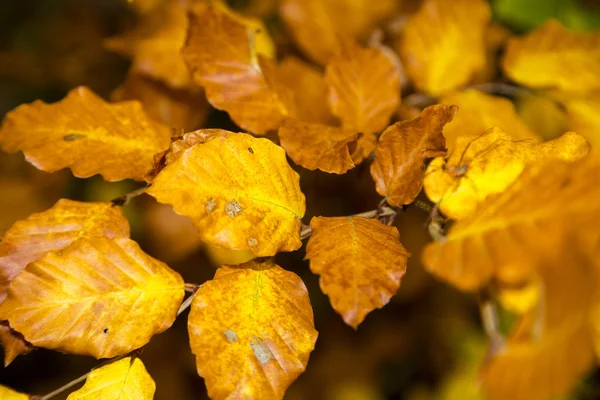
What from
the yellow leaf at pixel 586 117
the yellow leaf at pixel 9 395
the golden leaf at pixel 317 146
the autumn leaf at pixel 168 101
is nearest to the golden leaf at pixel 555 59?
the yellow leaf at pixel 586 117

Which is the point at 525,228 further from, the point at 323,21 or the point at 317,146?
the point at 323,21

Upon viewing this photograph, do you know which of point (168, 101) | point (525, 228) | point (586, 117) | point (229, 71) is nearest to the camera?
point (525, 228)

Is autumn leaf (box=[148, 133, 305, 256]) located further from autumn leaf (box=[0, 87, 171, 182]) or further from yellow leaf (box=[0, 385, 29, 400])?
yellow leaf (box=[0, 385, 29, 400])

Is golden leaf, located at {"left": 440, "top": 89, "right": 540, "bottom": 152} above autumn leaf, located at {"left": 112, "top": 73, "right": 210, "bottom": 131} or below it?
above

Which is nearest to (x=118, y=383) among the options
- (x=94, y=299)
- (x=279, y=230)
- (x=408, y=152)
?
(x=94, y=299)

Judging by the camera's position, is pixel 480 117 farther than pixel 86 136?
Yes

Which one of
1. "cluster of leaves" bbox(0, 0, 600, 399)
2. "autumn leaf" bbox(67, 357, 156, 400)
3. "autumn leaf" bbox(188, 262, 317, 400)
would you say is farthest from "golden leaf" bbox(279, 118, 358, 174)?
"autumn leaf" bbox(67, 357, 156, 400)
